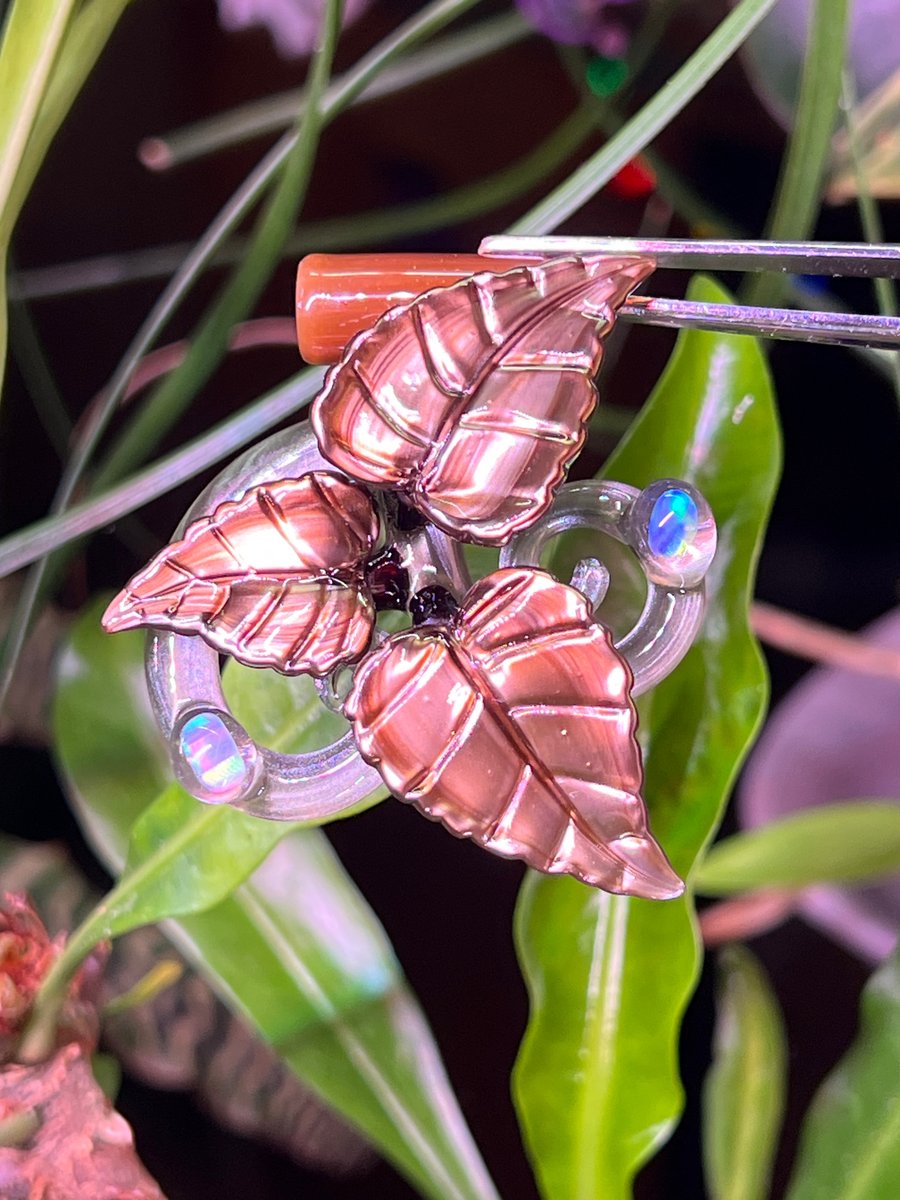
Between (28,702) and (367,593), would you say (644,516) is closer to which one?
(367,593)

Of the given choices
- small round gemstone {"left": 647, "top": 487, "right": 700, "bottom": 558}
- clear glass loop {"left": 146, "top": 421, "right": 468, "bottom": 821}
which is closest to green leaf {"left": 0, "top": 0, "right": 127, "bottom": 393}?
clear glass loop {"left": 146, "top": 421, "right": 468, "bottom": 821}

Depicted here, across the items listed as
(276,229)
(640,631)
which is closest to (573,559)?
(640,631)

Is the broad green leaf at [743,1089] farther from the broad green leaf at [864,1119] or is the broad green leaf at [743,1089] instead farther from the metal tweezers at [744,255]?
the metal tweezers at [744,255]

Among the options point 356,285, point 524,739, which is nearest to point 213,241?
point 356,285

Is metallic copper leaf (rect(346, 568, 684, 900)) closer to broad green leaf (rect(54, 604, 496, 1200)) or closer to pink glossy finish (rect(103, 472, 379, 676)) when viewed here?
pink glossy finish (rect(103, 472, 379, 676))

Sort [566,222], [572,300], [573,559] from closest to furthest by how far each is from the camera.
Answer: [572,300] < [573,559] < [566,222]

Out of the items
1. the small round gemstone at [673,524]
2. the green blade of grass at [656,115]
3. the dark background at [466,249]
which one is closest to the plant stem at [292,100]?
the dark background at [466,249]
